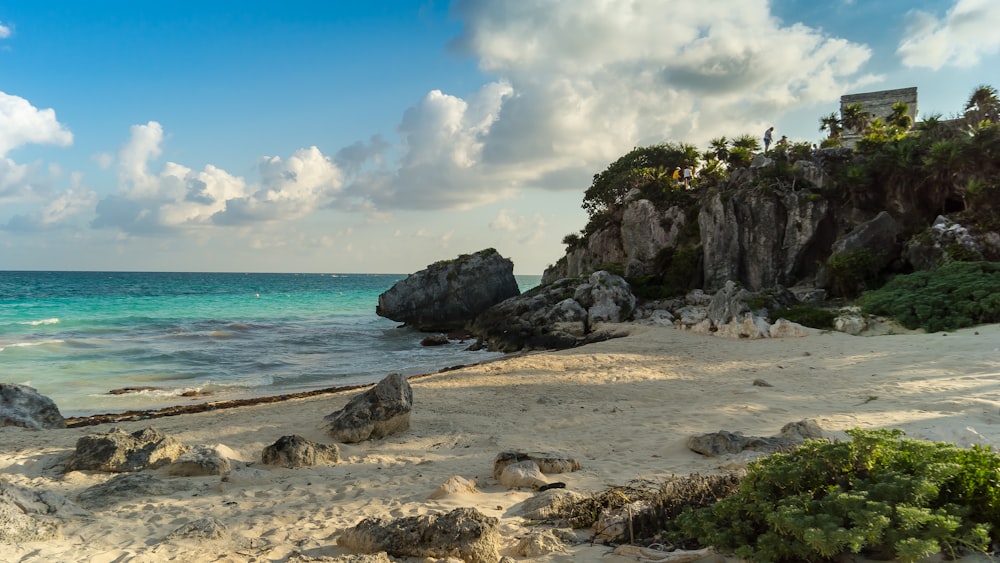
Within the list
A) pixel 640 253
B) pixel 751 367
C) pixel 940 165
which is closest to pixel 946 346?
pixel 751 367

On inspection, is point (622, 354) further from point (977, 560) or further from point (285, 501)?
point (977, 560)

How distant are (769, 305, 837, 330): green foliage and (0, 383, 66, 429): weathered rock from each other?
2264cm

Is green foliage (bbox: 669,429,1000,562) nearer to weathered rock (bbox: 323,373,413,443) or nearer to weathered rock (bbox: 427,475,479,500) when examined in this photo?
weathered rock (bbox: 427,475,479,500)

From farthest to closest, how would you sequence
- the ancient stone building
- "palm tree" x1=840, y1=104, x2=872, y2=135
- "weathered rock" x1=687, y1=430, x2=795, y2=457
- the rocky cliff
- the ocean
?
the ancient stone building
"palm tree" x1=840, y1=104, x2=872, y2=135
the rocky cliff
the ocean
"weathered rock" x1=687, y1=430, x2=795, y2=457

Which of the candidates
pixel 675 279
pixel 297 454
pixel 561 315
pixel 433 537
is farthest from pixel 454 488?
pixel 675 279

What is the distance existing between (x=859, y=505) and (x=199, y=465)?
7644 mm

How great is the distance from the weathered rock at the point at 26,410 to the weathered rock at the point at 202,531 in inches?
354

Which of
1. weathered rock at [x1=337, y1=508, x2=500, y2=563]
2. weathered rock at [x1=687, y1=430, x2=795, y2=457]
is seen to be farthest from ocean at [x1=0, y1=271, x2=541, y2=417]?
weathered rock at [x1=687, y1=430, x2=795, y2=457]

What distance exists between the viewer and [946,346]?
575 inches

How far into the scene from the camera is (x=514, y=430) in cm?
1005

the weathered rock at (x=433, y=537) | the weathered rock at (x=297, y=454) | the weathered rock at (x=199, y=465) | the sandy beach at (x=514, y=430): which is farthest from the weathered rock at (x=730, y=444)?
the weathered rock at (x=199, y=465)

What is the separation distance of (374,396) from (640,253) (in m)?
30.9

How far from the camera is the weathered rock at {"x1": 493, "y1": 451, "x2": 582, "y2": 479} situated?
7059 mm

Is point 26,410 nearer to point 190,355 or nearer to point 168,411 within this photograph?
point 168,411
